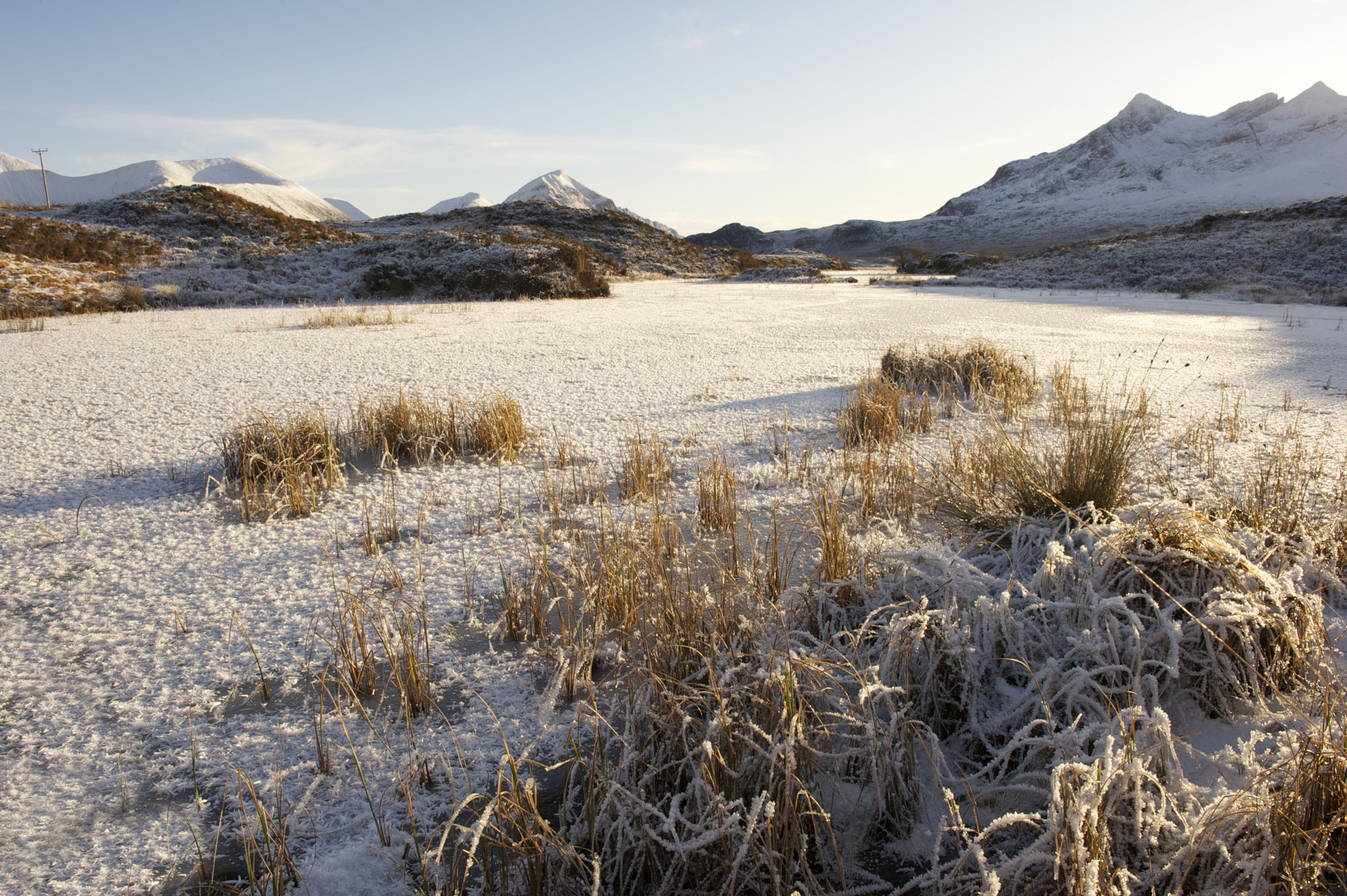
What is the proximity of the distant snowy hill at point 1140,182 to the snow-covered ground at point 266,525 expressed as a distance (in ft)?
142

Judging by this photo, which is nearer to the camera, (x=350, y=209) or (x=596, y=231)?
(x=596, y=231)

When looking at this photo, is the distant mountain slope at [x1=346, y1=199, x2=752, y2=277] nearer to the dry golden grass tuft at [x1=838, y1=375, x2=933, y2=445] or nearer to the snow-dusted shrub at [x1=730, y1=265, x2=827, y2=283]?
the snow-dusted shrub at [x1=730, y1=265, x2=827, y2=283]

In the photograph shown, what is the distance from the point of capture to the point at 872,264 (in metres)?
42.5

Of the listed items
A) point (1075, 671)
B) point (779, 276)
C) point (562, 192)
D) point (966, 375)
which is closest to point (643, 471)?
point (1075, 671)

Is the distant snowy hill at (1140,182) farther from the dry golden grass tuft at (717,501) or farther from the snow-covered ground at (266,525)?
the dry golden grass tuft at (717,501)

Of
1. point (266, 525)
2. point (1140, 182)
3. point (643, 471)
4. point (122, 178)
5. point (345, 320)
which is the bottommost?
point (266, 525)

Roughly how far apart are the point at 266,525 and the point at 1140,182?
6651cm

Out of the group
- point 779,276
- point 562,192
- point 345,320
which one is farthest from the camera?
point 562,192

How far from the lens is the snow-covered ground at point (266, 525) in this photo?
1.31 m

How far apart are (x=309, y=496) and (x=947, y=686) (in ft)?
8.64

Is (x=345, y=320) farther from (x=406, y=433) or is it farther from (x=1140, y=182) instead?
(x=1140, y=182)

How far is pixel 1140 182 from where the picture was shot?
171 feet

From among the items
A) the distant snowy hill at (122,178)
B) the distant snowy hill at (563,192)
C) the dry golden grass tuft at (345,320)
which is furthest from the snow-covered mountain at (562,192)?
the dry golden grass tuft at (345,320)

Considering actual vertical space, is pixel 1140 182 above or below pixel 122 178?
below
